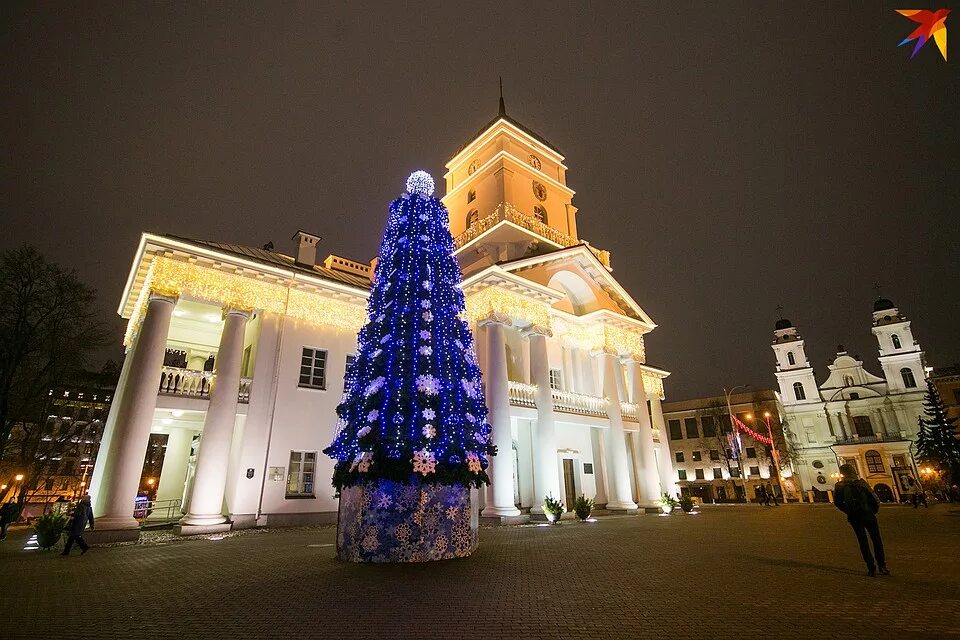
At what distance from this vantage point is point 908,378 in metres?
50.6

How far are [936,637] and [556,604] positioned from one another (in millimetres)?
3409

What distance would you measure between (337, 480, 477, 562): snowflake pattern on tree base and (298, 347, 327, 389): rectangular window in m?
10.2

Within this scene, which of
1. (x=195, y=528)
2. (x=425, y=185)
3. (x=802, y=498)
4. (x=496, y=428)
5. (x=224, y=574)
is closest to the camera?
(x=224, y=574)

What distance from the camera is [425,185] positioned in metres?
11.8

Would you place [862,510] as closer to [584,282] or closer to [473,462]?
[473,462]

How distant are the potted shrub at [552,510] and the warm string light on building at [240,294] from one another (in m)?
11.1

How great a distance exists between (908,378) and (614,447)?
168 feet

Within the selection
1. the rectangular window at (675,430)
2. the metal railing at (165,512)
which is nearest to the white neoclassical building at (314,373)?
the metal railing at (165,512)

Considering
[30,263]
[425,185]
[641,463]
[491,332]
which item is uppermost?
[30,263]

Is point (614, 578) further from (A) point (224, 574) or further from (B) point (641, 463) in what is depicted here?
(B) point (641, 463)

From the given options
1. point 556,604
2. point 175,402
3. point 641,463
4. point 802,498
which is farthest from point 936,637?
point 802,498

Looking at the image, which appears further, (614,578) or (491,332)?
(491,332)

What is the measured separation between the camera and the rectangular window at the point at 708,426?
2152 inches

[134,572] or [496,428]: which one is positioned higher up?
[496,428]
